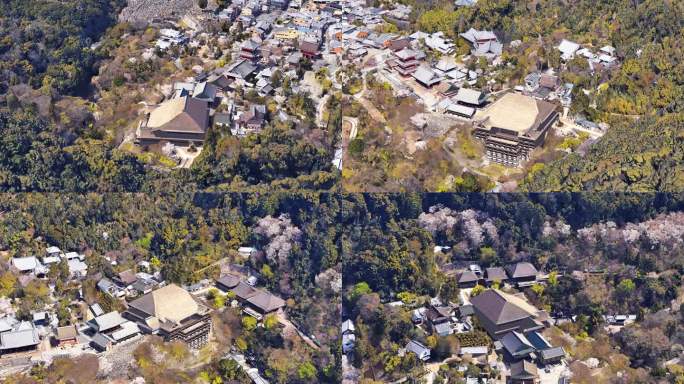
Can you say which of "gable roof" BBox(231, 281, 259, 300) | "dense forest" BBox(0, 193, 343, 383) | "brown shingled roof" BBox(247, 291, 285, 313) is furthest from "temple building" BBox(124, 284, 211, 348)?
"brown shingled roof" BBox(247, 291, 285, 313)

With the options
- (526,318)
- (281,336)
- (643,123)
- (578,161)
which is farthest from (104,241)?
(643,123)

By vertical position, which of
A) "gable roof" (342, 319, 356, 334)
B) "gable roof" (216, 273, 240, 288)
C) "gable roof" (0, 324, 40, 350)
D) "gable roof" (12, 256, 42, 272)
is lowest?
"gable roof" (342, 319, 356, 334)

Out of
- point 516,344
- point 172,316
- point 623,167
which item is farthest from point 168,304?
point 623,167

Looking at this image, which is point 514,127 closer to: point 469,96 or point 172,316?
point 469,96

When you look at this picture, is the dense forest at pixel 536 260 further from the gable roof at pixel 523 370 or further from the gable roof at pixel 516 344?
the gable roof at pixel 523 370

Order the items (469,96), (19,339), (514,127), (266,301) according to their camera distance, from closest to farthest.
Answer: (19,339) < (266,301) < (514,127) < (469,96)

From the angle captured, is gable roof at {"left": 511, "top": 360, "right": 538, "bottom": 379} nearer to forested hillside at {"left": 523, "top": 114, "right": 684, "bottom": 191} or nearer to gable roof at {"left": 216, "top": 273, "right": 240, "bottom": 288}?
forested hillside at {"left": 523, "top": 114, "right": 684, "bottom": 191}

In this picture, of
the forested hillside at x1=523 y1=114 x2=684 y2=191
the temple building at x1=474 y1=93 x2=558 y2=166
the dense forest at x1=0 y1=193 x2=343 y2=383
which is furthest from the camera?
the temple building at x1=474 y1=93 x2=558 y2=166
